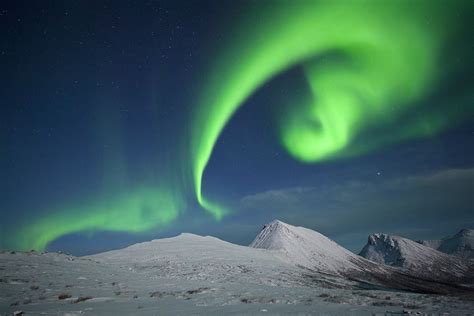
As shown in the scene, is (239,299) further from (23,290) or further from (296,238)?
(296,238)

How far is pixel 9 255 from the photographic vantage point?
30750mm

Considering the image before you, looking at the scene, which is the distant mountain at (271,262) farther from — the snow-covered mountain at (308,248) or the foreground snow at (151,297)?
the foreground snow at (151,297)

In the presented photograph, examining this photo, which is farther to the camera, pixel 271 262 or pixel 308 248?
pixel 308 248

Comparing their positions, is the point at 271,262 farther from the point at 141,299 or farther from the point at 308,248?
the point at 308,248

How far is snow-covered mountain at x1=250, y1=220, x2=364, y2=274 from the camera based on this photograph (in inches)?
3330

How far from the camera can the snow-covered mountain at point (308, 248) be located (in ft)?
278

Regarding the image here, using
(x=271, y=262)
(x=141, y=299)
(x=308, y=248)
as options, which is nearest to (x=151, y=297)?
(x=141, y=299)

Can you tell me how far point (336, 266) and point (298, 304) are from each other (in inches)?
3316

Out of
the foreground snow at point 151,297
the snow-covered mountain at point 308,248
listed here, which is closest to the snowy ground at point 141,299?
the foreground snow at point 151,297

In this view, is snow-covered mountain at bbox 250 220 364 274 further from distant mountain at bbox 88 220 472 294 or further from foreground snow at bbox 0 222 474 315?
foreground snow at bbox 0 222 474 315

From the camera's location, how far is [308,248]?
101 meters

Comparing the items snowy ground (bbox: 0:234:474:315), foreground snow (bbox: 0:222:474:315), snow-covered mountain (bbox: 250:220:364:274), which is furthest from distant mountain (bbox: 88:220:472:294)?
snowy ground (bbox: 0:234:474:315)

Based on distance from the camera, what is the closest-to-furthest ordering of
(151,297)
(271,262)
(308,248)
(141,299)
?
(141,299) → (151,297) → (271,262) → (308,248)

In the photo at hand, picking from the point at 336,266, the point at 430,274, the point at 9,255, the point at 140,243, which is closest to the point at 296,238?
the point at 336,266
